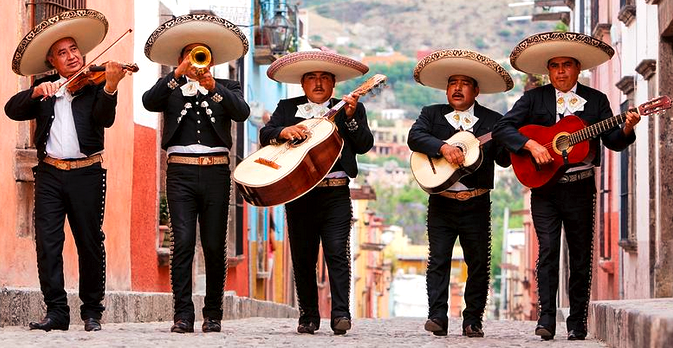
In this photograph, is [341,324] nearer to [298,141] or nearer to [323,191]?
[323,191]

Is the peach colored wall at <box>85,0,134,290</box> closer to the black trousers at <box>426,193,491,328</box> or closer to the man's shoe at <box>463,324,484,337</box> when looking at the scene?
the black trousers at <box>426,193,491,328</box>

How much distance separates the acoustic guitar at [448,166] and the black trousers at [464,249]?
23 centimetres

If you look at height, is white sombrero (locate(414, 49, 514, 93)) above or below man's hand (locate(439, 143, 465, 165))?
above

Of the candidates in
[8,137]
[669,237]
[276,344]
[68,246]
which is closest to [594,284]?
[669,237]

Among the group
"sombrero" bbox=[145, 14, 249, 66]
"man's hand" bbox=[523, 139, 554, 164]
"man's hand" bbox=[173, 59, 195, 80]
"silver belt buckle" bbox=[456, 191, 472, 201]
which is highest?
"sombrero" bbox=[145, 14, 249, 66]

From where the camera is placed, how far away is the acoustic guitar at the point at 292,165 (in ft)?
36.3

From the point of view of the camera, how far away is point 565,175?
11.2 metres

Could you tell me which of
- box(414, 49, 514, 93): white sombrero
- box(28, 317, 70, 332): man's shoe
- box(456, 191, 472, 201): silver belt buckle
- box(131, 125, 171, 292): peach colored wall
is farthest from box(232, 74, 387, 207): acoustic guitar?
box(131, 125, 171, 292): peach colored wall

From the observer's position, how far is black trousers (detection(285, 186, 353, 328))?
11766mm

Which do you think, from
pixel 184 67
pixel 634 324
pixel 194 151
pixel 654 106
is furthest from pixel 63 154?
pixel 634 324

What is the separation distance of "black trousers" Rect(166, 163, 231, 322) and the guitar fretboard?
2464 millimetres

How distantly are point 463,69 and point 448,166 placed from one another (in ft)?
2.71

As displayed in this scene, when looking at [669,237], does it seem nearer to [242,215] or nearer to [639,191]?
[639,191]

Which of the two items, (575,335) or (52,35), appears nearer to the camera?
(52,35)
